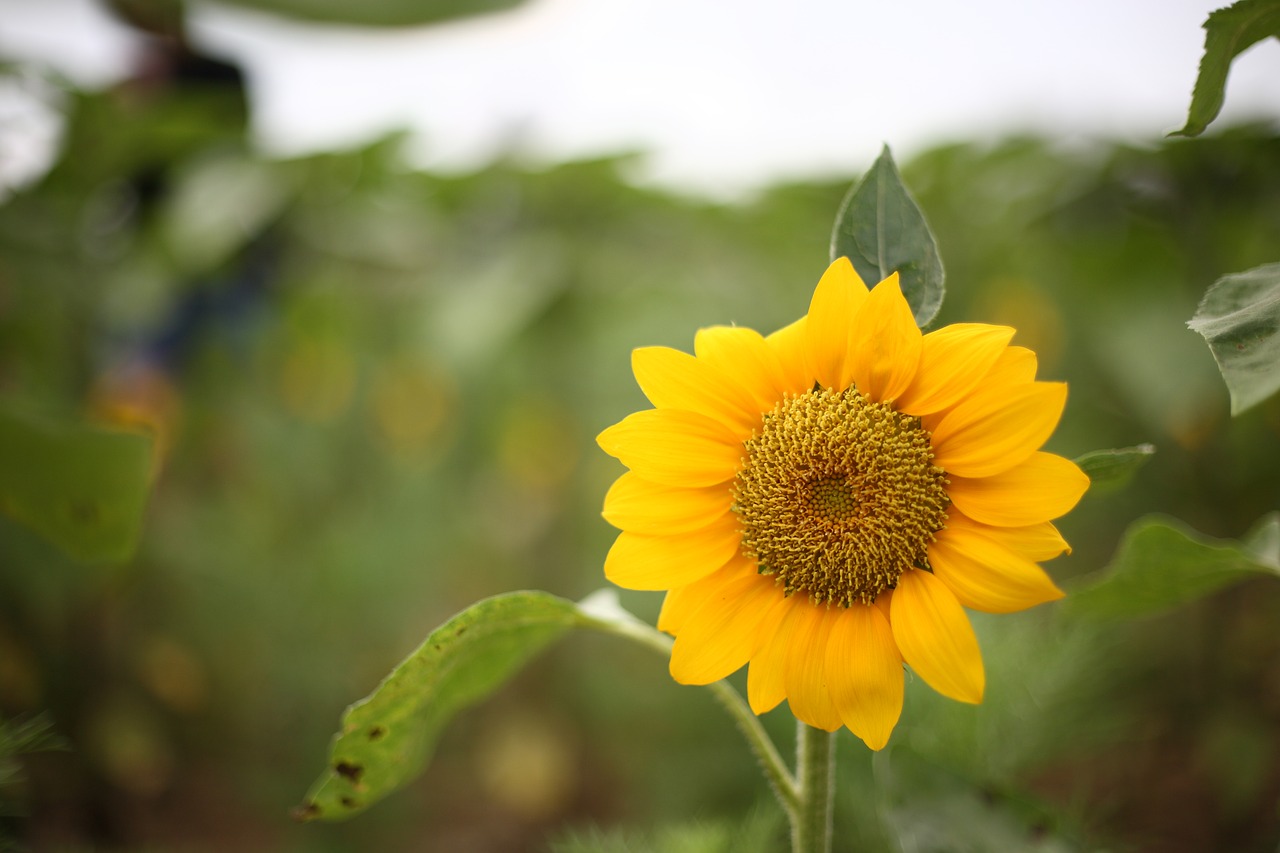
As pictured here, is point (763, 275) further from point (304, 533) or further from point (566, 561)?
point (304, 533)

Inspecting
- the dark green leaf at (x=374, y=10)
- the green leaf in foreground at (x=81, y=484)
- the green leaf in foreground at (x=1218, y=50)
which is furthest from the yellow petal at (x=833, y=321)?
the dark green leaf at (x=374, y=10)

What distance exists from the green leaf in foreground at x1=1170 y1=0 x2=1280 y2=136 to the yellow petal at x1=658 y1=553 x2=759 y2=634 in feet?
0.64

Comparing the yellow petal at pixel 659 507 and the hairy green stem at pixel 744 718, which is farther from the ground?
the yellow petal at pixel 659 507

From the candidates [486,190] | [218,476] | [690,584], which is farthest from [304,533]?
[690,584]

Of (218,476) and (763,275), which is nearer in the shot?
(763,275)

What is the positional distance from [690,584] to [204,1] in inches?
41.4

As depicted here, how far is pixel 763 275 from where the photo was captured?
101cm

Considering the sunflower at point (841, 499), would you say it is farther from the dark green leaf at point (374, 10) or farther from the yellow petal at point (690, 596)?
the dark green leaf at point (374, 10)

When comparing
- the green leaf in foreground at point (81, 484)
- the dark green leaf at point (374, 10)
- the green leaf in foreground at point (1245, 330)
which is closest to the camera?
the green leaf in foreground at point (1245, 330)

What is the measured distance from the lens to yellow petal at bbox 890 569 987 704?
23 centimetres

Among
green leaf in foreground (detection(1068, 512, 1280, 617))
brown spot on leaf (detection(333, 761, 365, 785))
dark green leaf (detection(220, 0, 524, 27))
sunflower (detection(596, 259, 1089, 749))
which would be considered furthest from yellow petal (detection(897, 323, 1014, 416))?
dark green leaf (detection(220, 0, 524, 27))

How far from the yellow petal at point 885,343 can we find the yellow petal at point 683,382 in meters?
0.04

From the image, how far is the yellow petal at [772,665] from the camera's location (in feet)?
0.83

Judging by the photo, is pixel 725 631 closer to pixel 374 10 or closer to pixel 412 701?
pixel 412 701
